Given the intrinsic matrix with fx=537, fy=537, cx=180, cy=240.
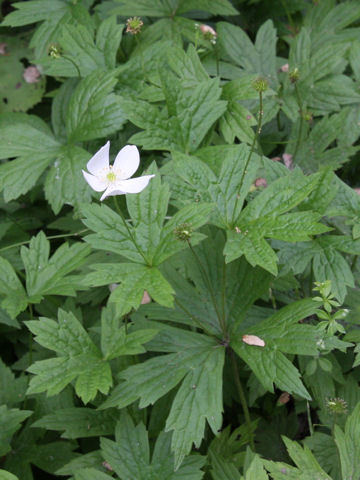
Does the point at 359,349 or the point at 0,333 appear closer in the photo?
the point at 359,349

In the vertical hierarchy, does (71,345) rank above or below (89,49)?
below

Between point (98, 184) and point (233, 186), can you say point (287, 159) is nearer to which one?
point (233, 186)

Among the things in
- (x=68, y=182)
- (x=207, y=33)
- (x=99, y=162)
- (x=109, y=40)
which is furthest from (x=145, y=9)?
(x=99, y=162)

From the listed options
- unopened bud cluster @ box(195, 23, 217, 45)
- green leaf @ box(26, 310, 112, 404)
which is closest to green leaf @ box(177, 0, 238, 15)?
unopened bud cluster @ box(195, 23, 217, 45)

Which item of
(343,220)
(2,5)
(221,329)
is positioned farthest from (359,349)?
(2,5)

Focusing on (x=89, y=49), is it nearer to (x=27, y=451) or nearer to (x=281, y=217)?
(x=281, y=217)

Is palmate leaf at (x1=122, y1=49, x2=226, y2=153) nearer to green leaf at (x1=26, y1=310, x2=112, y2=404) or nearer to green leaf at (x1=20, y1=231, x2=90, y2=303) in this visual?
green leaf at (x1=20, y1=231, x2=90, y2=303)
